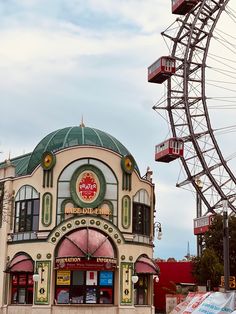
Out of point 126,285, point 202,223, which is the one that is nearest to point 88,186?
point 126,285

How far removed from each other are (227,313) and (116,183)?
3055cm

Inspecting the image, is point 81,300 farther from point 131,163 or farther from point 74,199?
point 131,163

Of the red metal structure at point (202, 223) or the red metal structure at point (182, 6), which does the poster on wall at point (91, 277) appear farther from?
the red metal structure at point (182, 6)

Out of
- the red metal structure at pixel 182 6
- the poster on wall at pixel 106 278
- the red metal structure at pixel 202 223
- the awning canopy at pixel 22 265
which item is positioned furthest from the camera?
the red metal structure at pixel 182 6

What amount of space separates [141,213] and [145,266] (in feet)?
13.2

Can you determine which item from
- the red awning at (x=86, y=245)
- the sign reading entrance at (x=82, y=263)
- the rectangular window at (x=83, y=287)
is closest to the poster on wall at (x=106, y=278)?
the rectangular window at (x=83, y=287)

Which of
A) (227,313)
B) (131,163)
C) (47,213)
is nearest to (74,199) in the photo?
(47,213)

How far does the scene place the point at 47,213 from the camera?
4628 cm

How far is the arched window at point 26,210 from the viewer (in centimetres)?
4700

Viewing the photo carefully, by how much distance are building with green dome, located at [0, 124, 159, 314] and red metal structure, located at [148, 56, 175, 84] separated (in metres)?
13.9

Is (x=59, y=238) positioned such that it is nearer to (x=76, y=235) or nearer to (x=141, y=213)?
(x=76, y=235)

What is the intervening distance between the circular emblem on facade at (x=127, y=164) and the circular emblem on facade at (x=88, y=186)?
5.83 feet

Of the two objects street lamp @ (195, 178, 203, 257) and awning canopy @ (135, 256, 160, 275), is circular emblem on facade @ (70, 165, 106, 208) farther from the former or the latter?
street lamp @ (195, 178, 203, 257)

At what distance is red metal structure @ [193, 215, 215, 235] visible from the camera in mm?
57688
